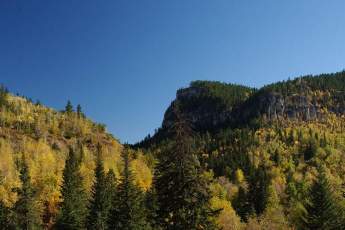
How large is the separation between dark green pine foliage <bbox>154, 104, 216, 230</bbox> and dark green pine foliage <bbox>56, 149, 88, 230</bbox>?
187 ft

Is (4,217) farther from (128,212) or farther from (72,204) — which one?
(128,212)

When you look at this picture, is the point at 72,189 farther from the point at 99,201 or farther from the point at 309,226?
the point at 309,226

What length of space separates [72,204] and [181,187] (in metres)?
68.3

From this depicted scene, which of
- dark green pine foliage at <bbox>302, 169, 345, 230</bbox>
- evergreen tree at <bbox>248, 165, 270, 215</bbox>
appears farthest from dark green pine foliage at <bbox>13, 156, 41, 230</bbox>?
evergreen tree at <bbox>248, 165, 270, 215</bbox>

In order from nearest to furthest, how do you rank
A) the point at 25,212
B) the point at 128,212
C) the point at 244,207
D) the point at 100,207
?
the point at 128,212 < the point at 100,207 < the point at 25,212 < the point at 244,207

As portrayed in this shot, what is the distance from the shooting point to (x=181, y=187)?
27.1m

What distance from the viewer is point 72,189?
104 m

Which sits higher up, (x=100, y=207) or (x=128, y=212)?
(x=100, y=207)

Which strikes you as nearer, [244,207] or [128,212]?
[128,212]

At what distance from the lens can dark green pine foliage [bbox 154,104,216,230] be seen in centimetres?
2655

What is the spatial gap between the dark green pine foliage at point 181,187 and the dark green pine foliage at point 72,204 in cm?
5694

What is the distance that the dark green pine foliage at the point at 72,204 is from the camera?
8256 centimetres

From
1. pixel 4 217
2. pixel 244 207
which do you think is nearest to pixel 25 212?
pixel 4 217

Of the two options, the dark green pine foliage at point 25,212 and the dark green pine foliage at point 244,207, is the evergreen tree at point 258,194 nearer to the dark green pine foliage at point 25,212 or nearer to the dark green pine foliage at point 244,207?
the dark green pine foliage at point 244,207
